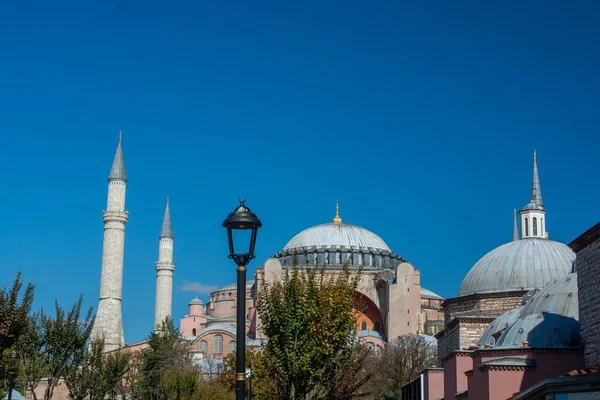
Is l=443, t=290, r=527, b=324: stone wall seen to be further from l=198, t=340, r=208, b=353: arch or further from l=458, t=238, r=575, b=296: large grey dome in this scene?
l=198, t=340, r=208, b=353: arch

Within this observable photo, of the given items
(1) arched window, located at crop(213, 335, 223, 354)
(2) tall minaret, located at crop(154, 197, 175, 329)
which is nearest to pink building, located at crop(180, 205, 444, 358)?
(1) arched window, located at crop(213, 335, 223, 354)

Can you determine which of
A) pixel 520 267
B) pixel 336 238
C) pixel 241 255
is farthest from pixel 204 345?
pixel 241 255

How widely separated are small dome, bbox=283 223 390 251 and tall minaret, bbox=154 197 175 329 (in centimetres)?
749

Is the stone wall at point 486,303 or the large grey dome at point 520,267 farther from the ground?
the large grey dome at point 520,267

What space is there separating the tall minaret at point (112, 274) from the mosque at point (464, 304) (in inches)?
2.2

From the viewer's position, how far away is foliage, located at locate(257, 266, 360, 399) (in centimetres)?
1400

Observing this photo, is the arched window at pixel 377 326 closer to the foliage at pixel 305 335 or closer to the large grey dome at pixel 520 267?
the large grey dome at pixel 520 267

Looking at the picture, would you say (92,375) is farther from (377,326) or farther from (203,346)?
(377,326)

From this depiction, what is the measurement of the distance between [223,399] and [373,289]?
30804mm

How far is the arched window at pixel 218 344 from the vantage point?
56531 millimetres

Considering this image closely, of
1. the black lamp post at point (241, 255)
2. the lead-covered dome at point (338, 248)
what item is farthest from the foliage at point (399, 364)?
the black lamp post at point (241, 255)

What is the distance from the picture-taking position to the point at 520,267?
30234mm

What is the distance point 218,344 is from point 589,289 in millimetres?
41957

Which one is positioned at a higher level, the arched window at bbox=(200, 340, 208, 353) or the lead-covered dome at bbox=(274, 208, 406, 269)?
the lead-covered dome at bbox=(274, 208, 406, 269)
